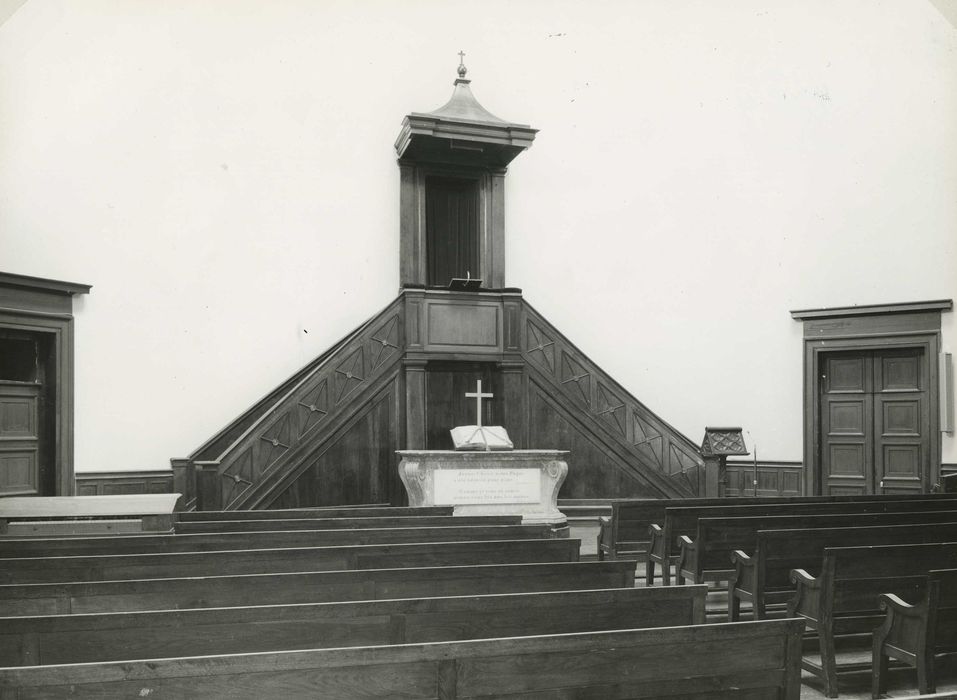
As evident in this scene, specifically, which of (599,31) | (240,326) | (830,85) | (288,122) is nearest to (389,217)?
(288,122)

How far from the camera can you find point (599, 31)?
1229 centimetres

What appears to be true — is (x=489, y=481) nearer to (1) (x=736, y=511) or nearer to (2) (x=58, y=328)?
(1) (x=736, y=511)

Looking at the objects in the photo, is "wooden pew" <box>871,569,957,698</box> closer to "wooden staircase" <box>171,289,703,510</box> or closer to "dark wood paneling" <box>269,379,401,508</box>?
"wooden staircase" <box>171,289,703,510</box>

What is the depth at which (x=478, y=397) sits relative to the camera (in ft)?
31.7

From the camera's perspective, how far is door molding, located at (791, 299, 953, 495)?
1046cm

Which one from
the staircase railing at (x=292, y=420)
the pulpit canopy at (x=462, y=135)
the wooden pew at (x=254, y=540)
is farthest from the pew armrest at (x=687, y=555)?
the pulpit canopy at (x=462, y=135)

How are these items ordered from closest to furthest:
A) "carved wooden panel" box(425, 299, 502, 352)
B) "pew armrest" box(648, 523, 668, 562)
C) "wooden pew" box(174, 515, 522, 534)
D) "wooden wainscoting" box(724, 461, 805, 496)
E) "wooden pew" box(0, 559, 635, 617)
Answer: "wooden pew" box(0, 559, 635, 617), "wooden pew" box(174, 515, 522, 534), "pew armrest" box(648, 523, 668, 562), "carved wooden panel" box(425, 299, 502, 352), "wooden wainscoting" box(724, 461, 805, 496)

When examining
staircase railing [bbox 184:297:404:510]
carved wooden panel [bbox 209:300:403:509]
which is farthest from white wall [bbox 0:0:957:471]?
carved wooden panel [bbox 209:300:403:509]

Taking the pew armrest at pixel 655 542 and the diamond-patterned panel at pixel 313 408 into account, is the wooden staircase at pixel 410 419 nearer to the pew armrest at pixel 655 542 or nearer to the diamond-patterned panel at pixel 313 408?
the diamond-patterned panel at pixel 313 408

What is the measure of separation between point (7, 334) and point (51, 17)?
367 cm

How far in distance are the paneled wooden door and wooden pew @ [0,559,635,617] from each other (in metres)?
8.50

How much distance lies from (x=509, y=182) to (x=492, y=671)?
10176 mm

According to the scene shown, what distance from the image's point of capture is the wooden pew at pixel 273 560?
12.5 ft

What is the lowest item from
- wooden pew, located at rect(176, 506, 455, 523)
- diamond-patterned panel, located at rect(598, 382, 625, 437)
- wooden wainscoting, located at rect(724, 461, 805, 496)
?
wooden wainscoting, located at rect(724, 461, 805, 496)
